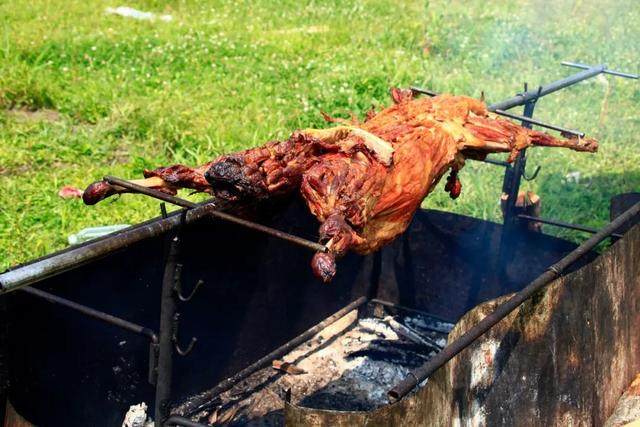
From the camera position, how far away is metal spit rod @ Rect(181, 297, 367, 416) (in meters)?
3.85

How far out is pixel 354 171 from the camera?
3.17 meters

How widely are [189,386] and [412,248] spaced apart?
5.54 ft

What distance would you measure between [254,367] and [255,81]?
17.0ft

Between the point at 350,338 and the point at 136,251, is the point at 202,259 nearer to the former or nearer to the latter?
the point at 136,251

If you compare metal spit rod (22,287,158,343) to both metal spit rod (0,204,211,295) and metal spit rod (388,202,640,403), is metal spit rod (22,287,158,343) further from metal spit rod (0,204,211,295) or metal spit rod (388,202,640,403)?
metal spit rod (388,202,640,403)

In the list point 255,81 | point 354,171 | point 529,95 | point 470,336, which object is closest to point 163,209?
point 354,171

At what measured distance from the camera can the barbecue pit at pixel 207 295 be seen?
9.36 ft

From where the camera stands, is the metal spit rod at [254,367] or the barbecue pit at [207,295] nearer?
the barbecue pit at [207,295]

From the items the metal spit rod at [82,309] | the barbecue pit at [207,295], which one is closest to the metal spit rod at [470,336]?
the barbecue pit at [207,295]

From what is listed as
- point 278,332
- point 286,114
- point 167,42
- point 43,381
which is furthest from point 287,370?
point 167,42

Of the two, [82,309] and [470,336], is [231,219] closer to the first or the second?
[82,309]

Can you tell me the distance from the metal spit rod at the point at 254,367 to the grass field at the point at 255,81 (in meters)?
2.17

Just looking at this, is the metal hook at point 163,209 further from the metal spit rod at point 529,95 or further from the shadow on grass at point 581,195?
the shadow on grass at point 581,195

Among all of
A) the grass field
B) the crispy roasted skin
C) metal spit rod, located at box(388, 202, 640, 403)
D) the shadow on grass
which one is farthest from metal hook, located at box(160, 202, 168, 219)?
the shadow on grass
